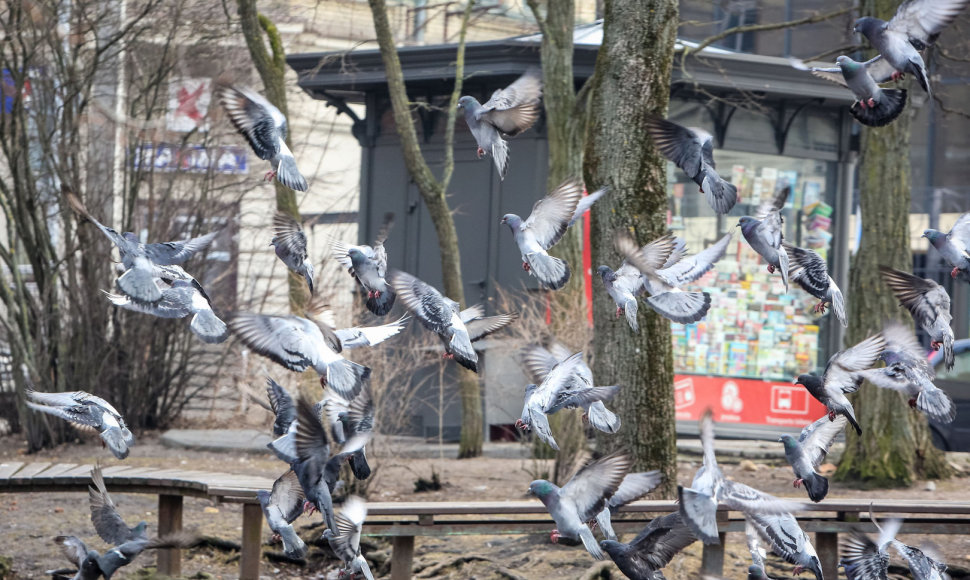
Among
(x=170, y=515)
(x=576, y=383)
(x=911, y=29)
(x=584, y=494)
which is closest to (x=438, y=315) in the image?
(x=576, y=383)

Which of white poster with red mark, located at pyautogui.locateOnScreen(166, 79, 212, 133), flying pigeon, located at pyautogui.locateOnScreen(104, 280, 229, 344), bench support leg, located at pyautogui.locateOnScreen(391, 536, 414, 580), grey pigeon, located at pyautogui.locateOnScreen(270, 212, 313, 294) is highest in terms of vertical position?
white poster with red mark, located at pyautogui.locateOnScreen(166, 79, 212, 133)

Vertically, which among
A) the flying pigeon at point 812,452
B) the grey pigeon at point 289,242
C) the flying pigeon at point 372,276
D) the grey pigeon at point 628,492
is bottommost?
the grey pigeon at point 628,492

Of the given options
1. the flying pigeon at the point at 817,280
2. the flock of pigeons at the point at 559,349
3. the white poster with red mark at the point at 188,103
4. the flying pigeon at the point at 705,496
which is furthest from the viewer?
the white poster with red mark at the point at 188,103

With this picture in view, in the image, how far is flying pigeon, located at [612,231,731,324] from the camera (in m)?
5.61

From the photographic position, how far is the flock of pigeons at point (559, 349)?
16.2 ft

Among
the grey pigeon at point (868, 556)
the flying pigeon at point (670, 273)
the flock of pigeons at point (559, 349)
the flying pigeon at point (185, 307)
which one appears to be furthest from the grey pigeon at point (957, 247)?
the flying pigeon at point (185, 307)

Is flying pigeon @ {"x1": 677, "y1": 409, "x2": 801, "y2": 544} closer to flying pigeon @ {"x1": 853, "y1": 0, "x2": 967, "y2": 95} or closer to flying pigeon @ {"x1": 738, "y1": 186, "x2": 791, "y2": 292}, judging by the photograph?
flying pigeon @ {"x1": 738, "y1": 186, "x2": 791, "y2": 292}

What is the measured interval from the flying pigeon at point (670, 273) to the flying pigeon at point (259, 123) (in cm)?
157

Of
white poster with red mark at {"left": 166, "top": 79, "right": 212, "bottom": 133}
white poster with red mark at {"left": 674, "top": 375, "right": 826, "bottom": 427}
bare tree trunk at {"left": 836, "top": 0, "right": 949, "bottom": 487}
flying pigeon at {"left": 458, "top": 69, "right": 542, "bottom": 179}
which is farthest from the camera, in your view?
white poster with red mark at {"left": 166, "top": 79, "right": 212, "bottom": 133}

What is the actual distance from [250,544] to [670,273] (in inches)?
113

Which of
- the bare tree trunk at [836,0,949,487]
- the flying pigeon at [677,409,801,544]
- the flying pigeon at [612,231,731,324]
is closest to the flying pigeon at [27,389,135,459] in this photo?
the flying pigeon at [612,231,731,324]

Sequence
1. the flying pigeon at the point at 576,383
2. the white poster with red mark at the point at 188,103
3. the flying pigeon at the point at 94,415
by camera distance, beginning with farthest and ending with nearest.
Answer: the white poster with red mark at the point at 188,103 → the flying pigeon at the point at 94,415 → the flying pigeon at the point at 576,383

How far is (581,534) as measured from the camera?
495 cm

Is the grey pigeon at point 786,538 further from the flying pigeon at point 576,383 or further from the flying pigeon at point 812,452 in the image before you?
the flying pigeon at point 576,383
